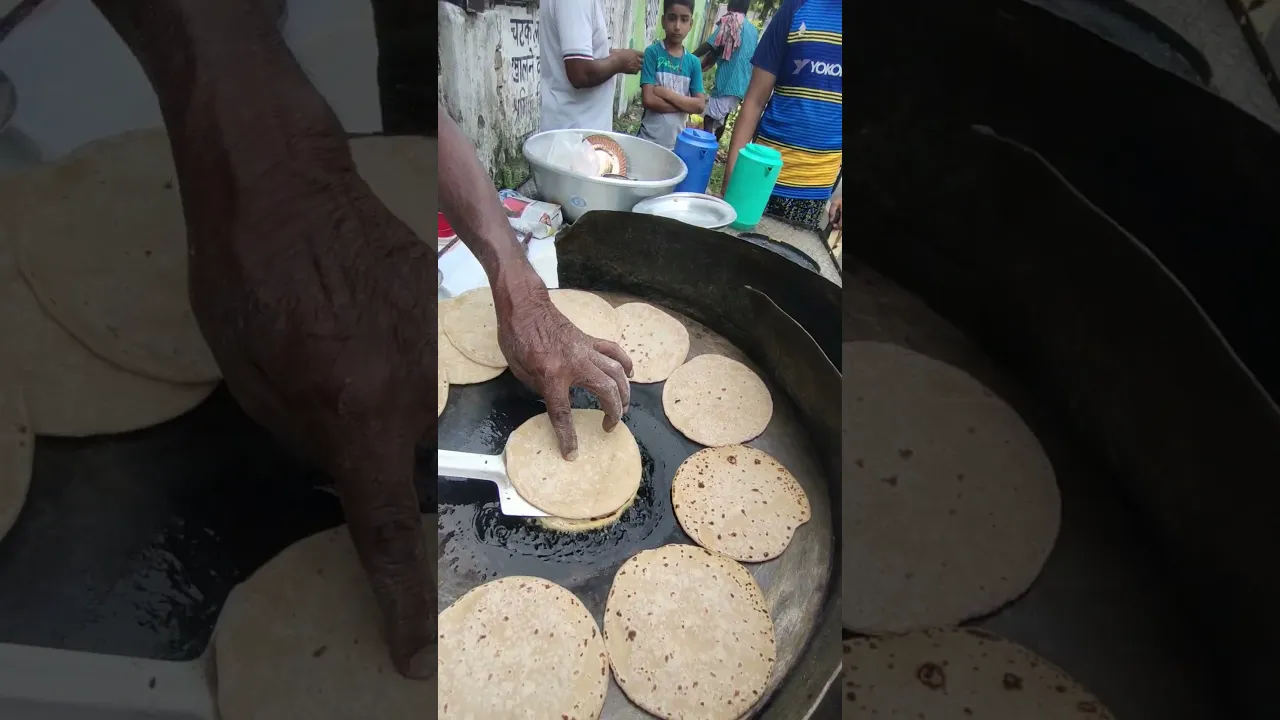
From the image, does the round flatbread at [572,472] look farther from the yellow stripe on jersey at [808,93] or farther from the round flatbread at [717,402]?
the yellow stripe on jersey at [808,93]

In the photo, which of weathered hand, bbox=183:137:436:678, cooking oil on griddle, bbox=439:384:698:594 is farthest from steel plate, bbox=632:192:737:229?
weathered hand, bbox=183:137:436:678

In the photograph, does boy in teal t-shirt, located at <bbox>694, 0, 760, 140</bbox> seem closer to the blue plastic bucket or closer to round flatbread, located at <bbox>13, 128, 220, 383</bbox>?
the blue plastic bucket

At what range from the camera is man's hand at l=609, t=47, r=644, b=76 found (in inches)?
36.2

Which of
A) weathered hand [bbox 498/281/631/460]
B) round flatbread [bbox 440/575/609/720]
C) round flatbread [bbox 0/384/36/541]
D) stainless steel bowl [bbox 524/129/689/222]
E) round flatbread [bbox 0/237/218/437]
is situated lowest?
round flatbread [bbox 440/575/609/720]

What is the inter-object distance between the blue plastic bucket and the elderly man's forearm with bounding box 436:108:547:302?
38 centimetres

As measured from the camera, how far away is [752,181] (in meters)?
1.12

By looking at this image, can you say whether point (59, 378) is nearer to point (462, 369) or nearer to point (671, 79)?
point (671, 79)

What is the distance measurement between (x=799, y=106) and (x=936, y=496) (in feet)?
2.96

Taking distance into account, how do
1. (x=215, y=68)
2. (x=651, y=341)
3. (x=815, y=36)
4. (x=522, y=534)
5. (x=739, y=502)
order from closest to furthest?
(x=215, y=68) → (x=815, y=36) → (x=522, y=534) → (x=739, y=502) → (x=651, y=341)

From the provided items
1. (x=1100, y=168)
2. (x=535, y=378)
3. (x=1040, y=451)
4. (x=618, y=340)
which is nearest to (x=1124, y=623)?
(x=1040, y=451)

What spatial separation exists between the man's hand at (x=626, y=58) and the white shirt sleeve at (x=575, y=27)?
44mm

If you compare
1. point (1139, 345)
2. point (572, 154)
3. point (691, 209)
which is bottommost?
point (691, 209)

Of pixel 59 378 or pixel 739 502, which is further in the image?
pixel 739 502

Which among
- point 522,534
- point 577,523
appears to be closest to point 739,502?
point 577,523
